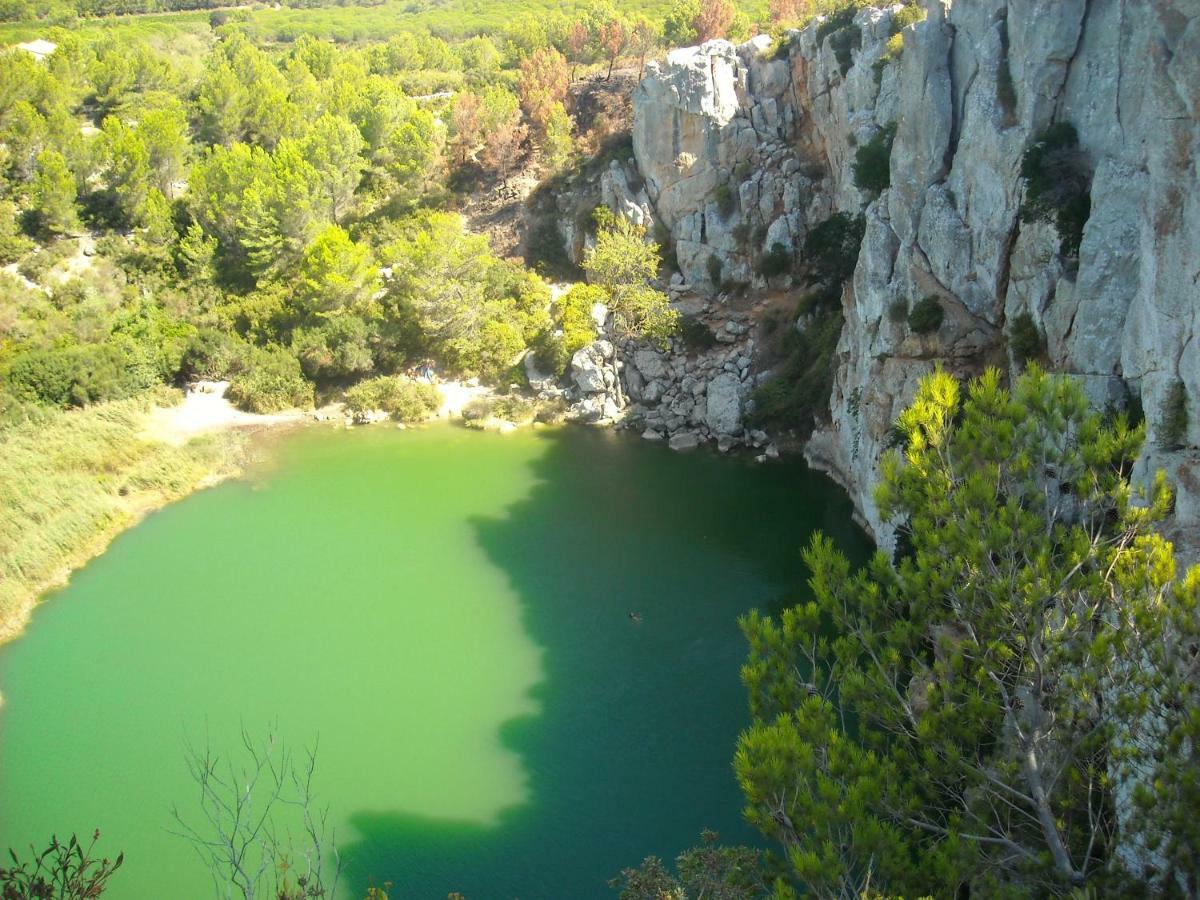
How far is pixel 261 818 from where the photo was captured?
1520 cm

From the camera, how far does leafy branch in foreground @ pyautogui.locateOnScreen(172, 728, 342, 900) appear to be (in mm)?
15922

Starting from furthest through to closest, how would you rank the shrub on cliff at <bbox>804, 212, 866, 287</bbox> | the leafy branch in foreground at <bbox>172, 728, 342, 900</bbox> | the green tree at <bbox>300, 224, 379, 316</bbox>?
the green tree at <bbox>300, 224, 379, 316</bbox>
the shrub on cliff at <bbox>804, 212, 866, 287</bbox>
the leafy branch in foreground at <bbox>172, 728, 342, 900</bbox>

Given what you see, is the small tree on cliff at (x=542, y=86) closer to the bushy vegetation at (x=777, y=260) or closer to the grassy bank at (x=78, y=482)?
the bushy vegetation at (x=777, y=260)

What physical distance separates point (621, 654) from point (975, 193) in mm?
14513

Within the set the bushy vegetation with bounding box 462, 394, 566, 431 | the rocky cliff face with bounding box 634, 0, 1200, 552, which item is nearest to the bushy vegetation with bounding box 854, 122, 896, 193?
the rocky cliff face with bounding box 634, 0, 1200, 552

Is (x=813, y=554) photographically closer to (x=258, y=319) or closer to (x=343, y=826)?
(x=343, y=826)

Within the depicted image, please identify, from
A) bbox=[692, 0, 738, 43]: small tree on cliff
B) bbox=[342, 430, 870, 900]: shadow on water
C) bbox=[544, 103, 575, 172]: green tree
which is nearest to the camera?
bbox=[342, 430, 870, 900]: shadow on water

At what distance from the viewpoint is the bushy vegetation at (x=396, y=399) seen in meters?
38.1

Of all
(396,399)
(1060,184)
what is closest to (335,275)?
(396,399)

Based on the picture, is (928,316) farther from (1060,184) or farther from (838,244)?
(838,244)

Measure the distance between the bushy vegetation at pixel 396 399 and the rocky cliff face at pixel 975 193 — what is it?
12.4 meters

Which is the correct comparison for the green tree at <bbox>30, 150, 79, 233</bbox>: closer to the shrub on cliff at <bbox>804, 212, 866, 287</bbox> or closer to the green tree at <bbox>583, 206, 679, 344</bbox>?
the green tree at <bbox>583, 206, 679, 344</bbox>

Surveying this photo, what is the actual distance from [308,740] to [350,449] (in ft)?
56.7

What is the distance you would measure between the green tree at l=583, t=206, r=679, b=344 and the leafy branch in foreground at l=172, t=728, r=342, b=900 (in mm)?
22935
